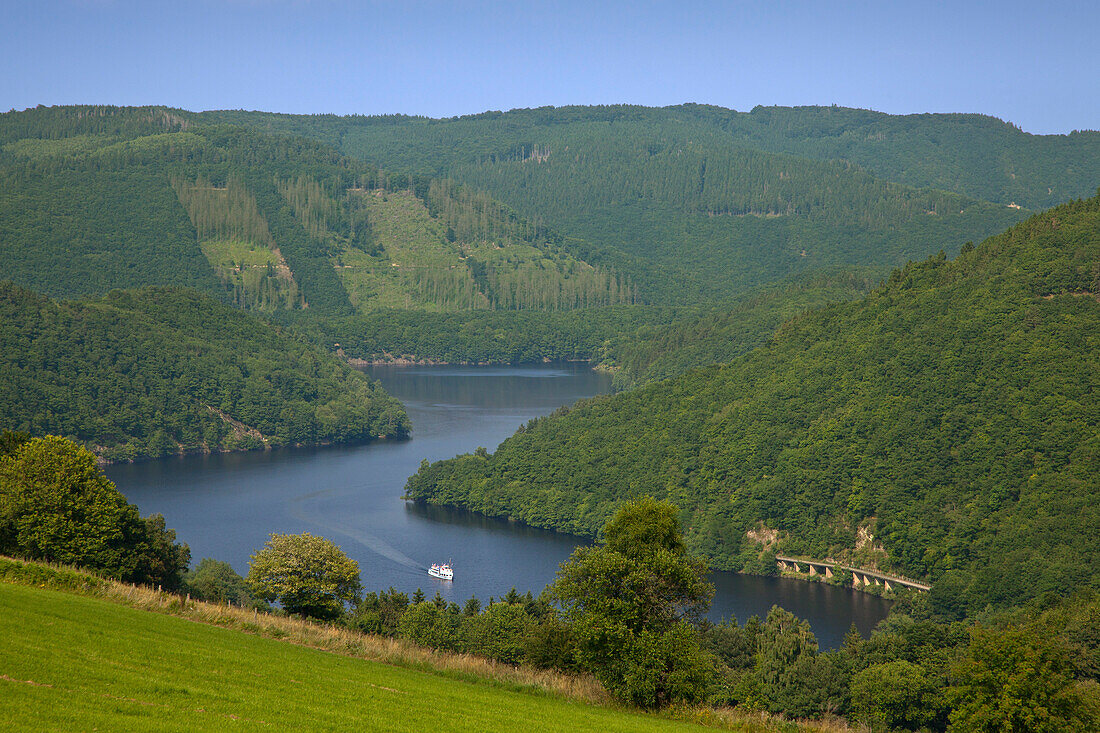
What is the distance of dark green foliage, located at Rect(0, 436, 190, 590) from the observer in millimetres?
48531

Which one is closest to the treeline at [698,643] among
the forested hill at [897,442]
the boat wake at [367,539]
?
the forested hill at [897,442]

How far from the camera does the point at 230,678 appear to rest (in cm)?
2398

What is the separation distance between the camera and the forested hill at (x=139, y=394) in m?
167

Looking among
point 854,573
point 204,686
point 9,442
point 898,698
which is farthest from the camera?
point 854,573

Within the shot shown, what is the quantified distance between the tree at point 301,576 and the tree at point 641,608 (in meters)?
17.8

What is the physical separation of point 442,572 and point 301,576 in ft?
176


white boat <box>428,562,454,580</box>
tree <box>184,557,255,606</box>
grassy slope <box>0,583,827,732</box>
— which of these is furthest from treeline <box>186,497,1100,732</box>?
white boat <box>428,562,454,580</box>

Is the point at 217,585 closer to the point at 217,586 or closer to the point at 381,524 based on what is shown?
the point at 217,586

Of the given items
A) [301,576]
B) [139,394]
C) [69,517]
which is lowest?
[139,394]

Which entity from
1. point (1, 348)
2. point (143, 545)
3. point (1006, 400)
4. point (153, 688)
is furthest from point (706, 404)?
point (153, 688)

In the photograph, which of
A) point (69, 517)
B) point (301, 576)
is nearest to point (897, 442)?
point (301, 576)

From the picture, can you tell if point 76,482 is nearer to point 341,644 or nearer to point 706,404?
point 341,644

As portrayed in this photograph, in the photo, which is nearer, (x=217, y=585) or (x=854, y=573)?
(x=217, y=585)

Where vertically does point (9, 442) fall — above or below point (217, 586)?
above
